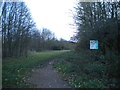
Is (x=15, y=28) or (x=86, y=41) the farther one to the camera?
(x=15, y=28)

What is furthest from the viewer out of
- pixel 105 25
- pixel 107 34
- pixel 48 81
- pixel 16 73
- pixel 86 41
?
pixel 86 41

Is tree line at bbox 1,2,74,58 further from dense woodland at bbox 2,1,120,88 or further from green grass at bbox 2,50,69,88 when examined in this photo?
green grass at bbox 2,50,69,88

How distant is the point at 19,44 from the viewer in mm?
26766

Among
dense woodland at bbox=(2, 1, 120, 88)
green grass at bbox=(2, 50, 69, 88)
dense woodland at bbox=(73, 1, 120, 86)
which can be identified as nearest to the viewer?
green grass at bbox=(2, 50, 69, 88)

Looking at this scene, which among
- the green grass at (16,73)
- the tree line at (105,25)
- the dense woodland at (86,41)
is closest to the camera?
the green grass at (16,73)

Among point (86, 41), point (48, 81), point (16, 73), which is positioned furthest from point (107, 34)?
point (16, 73)

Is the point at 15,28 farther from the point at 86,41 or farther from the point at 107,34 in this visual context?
the point at 107,34

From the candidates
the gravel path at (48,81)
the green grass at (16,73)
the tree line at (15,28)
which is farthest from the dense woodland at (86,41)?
the gravel path at (48,81)

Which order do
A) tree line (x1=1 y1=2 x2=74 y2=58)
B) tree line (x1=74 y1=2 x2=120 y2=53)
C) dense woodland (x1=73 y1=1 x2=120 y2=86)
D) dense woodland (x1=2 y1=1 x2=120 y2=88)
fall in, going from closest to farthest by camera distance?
dense woodland (x1=73 y1=1 x2=120 y2=86) < dense woodland (x1=2 y1=1 x2=120 y2=88) < tree line (x1=74 y1=2 x2=120 y2=53) < tree line (x1=1 y1=2 x2=74 y2=58)

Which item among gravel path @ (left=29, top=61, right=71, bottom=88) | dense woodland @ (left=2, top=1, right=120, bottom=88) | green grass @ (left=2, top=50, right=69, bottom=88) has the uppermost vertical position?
dense woodland @ (left=2, top=1, right=120, bottom=88)

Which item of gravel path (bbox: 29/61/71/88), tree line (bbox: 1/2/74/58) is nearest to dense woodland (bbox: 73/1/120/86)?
gravel path (bbox: 29/61/71/88)

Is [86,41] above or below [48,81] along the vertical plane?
above

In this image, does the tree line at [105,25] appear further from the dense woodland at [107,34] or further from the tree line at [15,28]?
the tree line at [15,28]

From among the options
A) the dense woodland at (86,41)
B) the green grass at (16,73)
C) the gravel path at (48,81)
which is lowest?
the gravel path at (48,81)
